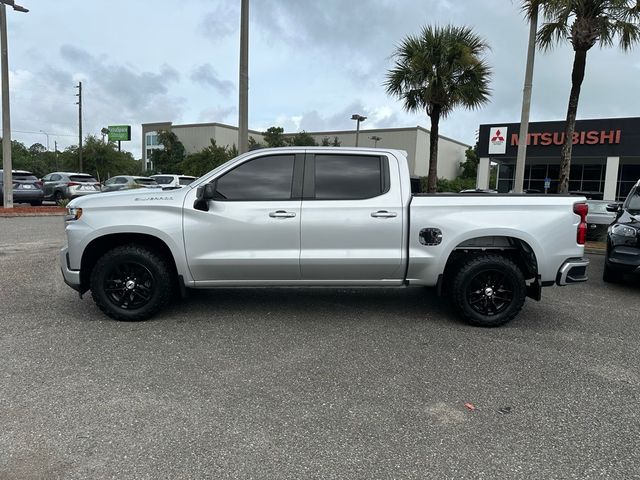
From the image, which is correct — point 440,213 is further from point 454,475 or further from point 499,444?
point 454,475

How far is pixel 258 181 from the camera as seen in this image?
529cm

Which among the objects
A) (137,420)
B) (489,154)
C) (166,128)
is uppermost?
(166,128)

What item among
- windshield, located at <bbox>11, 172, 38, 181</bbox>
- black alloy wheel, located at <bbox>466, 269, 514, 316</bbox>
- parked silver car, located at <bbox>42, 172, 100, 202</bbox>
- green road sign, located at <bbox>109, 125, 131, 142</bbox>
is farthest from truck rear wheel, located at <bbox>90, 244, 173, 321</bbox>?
green road sign, located at <bbox>109, 125, 131, 142</bbox>

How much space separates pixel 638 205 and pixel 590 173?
2817 centimetres

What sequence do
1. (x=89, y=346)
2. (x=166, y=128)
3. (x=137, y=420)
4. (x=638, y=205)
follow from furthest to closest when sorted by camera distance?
(x=166, y=128)
(x=638, y=205)
(x=89, y=346)
(x=137, y=420)

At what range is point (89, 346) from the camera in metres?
4.55

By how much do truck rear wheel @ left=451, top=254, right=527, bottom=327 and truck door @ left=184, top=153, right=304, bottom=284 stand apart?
1765 mm

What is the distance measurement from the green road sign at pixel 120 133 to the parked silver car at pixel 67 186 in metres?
58.3

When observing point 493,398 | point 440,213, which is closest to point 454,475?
point 493,398

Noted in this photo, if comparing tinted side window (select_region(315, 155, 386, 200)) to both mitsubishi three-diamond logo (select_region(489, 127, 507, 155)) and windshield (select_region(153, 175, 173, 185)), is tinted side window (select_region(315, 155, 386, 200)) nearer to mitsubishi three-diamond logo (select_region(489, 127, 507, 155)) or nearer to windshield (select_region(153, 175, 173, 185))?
windshield (select_region(153, 175, 173, 185))

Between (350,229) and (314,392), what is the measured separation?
6.44 ft

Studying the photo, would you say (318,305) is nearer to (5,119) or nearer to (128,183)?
(128,183)

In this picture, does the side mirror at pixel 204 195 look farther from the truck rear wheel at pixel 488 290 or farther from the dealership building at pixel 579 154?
the dealership building at pixel 579 154

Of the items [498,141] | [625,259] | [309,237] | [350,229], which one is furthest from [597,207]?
[498,141]
